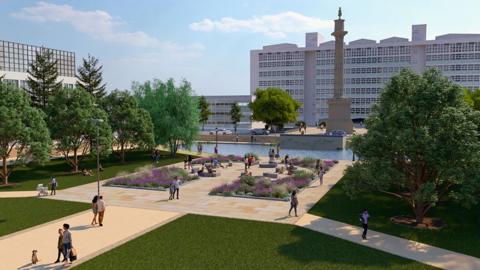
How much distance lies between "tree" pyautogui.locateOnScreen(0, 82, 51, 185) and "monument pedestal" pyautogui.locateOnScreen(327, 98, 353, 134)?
53.1 m

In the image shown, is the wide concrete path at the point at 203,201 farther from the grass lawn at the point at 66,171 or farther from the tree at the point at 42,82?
the tree at the point at 42,82

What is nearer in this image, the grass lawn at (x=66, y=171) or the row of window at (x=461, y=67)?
the grass lawn at (x=66, y=171)

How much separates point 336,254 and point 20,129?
2800cm

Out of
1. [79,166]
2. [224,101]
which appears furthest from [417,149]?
[224,101]

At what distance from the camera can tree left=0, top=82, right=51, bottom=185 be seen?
32312 millimetres

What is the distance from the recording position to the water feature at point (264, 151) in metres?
56.9

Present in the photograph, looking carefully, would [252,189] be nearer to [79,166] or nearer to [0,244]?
[0,244]

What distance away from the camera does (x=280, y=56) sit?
137 metres

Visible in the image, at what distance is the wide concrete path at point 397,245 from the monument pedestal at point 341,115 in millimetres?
54615

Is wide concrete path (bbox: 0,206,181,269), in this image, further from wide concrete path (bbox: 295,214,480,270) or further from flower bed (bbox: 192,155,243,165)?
flower bed (bbox: 192,155,243,165)

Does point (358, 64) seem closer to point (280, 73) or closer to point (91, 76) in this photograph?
point (280, 73)

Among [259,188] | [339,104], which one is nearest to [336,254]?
[259,188]

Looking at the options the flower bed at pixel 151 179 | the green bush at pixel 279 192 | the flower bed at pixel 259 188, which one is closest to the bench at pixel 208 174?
the flower bed at pixel 151 179

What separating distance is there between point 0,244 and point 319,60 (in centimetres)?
12426
